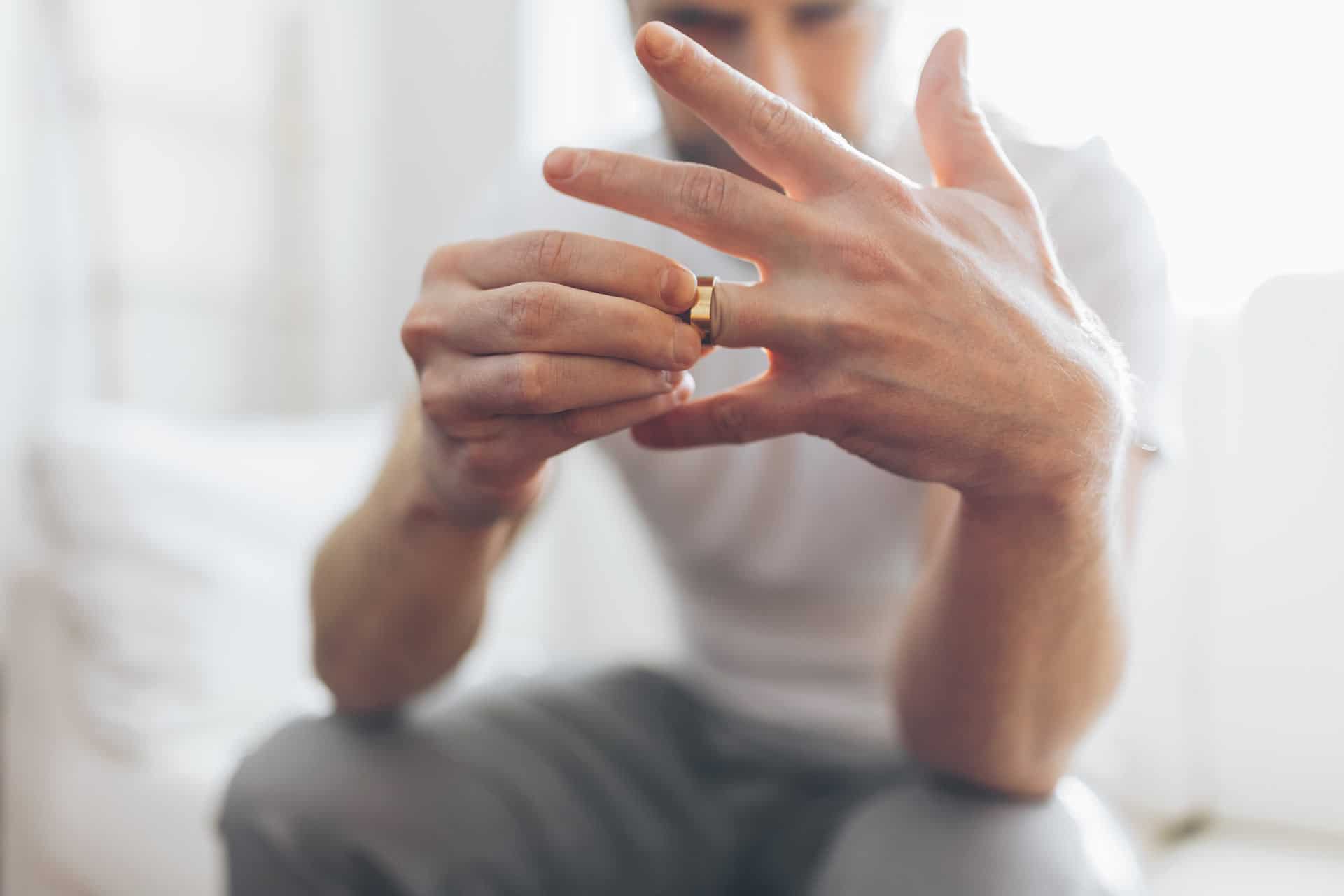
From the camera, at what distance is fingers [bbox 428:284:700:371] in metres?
0.41

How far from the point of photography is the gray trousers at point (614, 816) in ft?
1.85

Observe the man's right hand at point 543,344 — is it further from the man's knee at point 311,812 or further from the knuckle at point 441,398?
the man's knee at point 311,812

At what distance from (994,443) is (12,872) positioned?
1.18 meters

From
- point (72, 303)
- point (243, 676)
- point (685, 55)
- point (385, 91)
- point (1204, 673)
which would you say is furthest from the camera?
point (385, 91)

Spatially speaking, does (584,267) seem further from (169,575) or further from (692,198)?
(169,575)

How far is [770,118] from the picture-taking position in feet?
1.28

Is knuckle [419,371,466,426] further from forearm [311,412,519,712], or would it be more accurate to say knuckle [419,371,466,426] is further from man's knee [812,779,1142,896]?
man's knee [812,779,1142,896]

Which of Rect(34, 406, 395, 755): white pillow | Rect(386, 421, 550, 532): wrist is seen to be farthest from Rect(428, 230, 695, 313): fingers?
Rect(34, 406, 395, 755): white pillow

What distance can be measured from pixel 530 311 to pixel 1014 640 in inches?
11.8

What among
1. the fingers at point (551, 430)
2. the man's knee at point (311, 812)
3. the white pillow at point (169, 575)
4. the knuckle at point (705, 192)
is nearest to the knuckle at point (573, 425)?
the fingers at point (551, 430)

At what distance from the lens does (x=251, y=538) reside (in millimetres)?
1152

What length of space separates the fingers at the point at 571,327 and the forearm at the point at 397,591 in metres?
0.18

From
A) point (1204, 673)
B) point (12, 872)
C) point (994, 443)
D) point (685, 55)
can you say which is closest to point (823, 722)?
point (1204, 673)

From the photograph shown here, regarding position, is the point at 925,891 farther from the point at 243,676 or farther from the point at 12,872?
the point at 12,872
